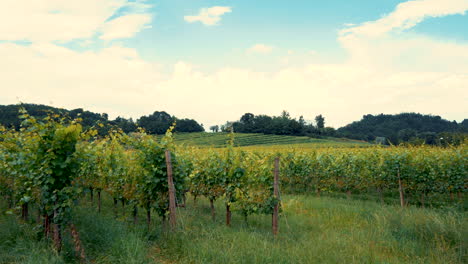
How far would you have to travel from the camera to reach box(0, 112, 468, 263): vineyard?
524 cm

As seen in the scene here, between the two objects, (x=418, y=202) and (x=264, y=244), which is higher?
(x=264, y=244)

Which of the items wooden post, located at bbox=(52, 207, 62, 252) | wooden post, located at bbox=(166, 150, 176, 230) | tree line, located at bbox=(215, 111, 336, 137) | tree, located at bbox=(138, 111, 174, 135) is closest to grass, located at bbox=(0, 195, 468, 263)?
wooden post, located at bbox=(52, 207, 62, 252)

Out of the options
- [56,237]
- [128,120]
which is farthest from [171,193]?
[128,120]

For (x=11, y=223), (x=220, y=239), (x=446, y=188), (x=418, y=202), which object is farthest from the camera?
(x=418, y=202)

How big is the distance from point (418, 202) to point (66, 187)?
1386 cm

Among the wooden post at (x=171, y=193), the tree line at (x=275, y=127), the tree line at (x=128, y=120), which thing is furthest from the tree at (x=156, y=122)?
the wooden post at (x=171, y=193)

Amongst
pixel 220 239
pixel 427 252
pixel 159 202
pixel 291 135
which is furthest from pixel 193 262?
pixel 291 135

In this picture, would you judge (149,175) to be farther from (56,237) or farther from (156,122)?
(156,122)

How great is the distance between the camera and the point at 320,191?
1510 centimetres

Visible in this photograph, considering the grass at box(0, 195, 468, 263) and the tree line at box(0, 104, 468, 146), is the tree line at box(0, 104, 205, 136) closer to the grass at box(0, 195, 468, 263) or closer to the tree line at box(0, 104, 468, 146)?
the tree line at box(0, 104, 468, 146)

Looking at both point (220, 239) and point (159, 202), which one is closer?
point (220, 239)

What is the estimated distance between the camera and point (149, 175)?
6562 mm

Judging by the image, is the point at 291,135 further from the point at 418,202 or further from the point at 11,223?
the point at 11,223

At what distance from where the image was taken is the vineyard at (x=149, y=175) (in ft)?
17.2
